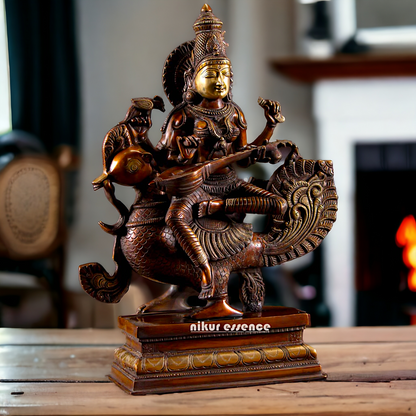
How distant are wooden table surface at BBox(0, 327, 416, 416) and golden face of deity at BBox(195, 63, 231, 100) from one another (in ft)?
1.72

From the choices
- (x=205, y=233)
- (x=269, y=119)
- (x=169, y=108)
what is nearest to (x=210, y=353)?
(x=205, y=233)

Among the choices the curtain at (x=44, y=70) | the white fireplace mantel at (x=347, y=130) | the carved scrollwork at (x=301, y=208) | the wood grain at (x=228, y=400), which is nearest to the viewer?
the wood grain at (x=228, y=400)

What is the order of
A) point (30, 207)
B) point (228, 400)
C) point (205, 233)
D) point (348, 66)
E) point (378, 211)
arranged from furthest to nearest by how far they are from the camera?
1. point (378, 211)
2. point (348, 66)
3. point (30, 207)
4. point (205, 233)
5. point (228, 400)

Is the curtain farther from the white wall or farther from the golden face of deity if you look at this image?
the golden face of deity

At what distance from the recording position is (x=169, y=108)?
1.85 m

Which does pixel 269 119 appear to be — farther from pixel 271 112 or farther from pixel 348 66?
pixel 348 66

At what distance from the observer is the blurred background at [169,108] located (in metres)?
1.87

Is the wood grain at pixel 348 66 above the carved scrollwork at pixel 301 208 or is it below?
above

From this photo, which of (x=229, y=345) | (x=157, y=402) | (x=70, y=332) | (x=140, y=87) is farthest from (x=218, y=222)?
(x=140, y=87)

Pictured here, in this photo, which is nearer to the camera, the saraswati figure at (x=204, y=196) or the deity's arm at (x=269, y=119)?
the saraswati figure at (x=204, y=196)

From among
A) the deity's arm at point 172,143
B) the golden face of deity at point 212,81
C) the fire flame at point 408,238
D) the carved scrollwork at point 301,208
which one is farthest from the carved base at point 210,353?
the fire flame at point 408,238

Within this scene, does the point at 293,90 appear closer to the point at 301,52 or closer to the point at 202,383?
the point at 301,52

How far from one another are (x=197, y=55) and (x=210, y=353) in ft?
A: 1.80

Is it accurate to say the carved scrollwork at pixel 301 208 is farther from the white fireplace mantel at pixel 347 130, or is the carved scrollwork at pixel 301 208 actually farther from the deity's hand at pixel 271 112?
the white fireplace mantel at pixel 347 130
